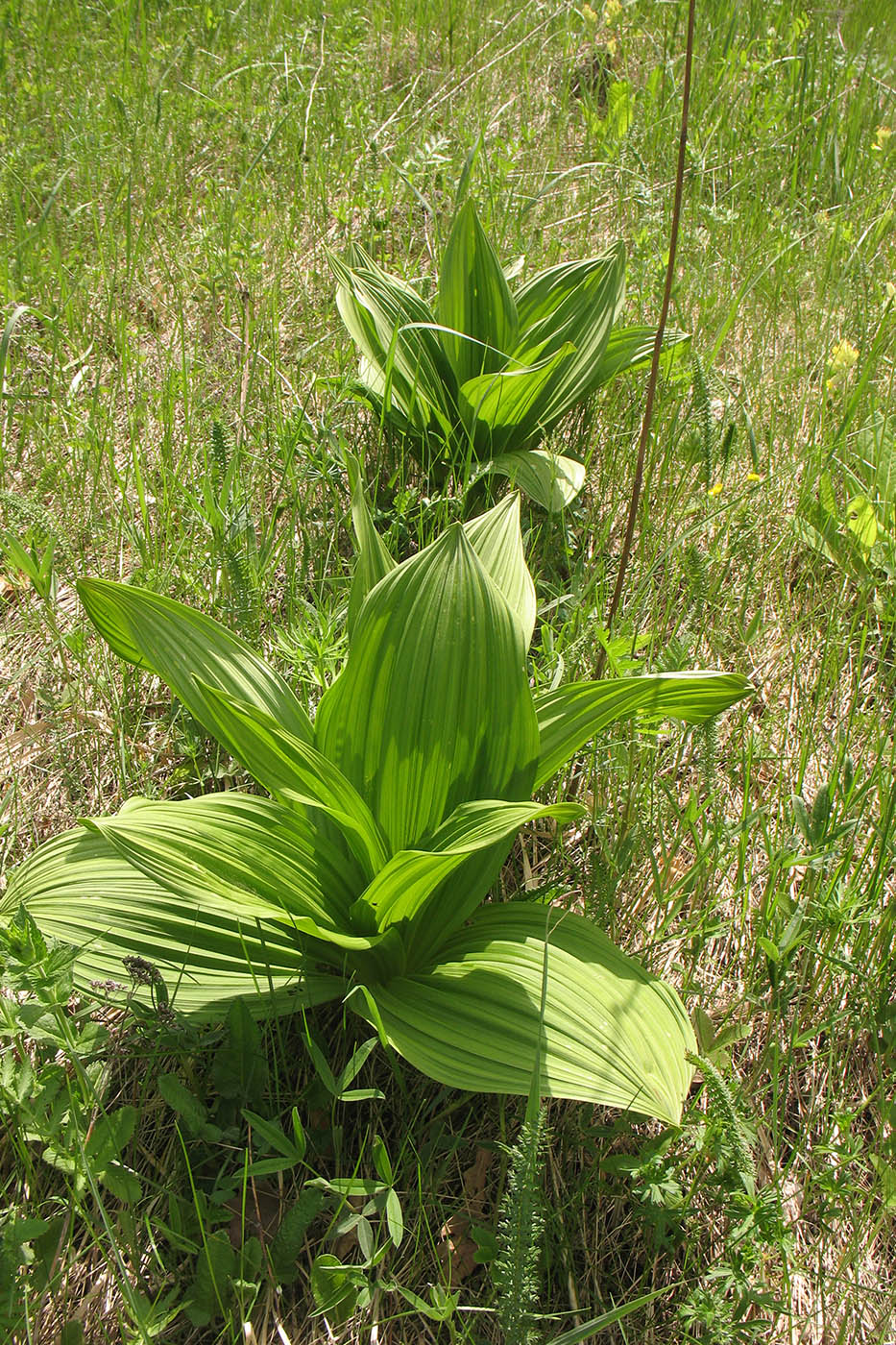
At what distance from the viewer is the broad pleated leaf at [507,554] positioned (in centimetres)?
189

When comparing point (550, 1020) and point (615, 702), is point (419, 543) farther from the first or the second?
point (550, 1020)

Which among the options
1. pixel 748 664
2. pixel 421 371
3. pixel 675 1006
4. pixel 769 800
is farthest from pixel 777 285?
pixel 675 1006

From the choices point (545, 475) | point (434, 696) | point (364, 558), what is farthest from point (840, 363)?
point (434, 696)

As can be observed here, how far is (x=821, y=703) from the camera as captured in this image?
91.9 inches

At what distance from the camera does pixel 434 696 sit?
160 cm

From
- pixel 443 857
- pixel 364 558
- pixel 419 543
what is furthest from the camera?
pixel 419 543

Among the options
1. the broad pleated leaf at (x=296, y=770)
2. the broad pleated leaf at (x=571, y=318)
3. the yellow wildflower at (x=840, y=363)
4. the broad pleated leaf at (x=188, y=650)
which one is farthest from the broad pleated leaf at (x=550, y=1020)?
the yellow wildflower at (x=840, y=363)

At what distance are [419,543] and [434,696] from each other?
83cm

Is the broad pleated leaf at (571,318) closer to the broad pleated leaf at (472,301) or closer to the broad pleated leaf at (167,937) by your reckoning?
the broad pleated leaf at (472,301)

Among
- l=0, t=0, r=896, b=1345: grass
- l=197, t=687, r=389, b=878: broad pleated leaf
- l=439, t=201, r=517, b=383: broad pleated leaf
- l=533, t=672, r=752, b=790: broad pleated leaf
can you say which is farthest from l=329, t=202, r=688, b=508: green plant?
l=197, t=687, r=389, b=878: broad pleated leaf

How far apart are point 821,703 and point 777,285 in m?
1.87

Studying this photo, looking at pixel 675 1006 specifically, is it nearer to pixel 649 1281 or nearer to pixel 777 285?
pixel 649 1281

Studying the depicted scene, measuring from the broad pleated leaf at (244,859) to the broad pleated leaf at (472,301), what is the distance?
5.45 ft

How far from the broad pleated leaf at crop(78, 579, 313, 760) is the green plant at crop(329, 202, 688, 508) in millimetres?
1045
